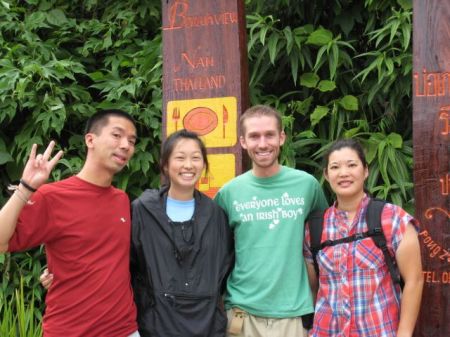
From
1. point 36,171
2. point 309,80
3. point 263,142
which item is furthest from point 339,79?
point 36,171

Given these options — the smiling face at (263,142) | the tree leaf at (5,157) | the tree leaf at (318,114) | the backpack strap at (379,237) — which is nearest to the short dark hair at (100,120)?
the smiling face at (263,142)

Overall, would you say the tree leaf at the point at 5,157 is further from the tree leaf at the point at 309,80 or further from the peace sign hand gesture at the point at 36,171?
the peace sign hand gesture at the point at 36,171

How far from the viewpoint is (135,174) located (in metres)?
4.61

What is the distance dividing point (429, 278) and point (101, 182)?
1827 mm

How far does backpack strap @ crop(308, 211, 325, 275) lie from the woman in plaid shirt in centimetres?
3

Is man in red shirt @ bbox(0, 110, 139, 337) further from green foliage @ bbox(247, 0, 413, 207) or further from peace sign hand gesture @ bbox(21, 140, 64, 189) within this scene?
green foliage @ bbox(247, 0, 413, 207)

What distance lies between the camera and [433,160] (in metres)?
3.24

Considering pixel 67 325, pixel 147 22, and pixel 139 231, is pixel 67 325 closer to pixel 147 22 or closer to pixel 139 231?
pixel 139 231

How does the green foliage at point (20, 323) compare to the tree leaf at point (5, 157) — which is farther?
the tree leaf at point (5, 157)

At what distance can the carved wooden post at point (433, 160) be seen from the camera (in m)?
3.23

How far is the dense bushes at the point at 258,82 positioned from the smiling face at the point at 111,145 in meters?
1.70

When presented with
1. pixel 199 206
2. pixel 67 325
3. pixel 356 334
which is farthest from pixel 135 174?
pixel 356 334

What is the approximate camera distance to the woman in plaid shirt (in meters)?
2.43

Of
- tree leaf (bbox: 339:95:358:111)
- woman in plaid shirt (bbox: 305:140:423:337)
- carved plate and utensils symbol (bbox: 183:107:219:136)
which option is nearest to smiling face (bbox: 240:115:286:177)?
woman in plaid shirt (bbox: 305:140:423:337)
